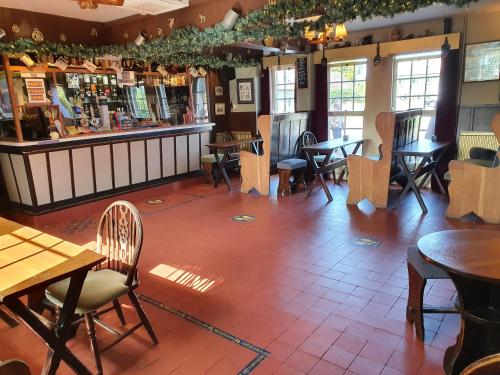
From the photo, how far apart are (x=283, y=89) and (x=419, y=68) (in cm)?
259

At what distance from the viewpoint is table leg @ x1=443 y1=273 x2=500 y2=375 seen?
188 cm

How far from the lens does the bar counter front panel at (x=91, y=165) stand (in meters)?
4.85

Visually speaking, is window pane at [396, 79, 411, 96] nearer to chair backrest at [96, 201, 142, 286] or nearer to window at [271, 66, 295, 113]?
window at [271, 66, 295, 113]

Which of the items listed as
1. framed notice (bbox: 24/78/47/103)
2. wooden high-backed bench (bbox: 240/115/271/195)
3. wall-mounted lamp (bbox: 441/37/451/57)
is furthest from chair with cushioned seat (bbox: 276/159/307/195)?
framed notice (bbox: 24/78/47/103)

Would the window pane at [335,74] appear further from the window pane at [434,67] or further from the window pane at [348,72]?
the window pane at [434,67]

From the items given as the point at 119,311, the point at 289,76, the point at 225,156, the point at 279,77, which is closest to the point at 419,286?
the point at 119,311

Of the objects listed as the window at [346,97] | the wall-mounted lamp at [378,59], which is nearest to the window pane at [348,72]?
the window at [346,97]

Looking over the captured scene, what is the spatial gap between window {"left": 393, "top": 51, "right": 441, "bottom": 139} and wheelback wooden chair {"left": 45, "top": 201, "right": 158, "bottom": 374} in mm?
5285

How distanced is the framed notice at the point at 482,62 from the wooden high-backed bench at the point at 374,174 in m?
1.86

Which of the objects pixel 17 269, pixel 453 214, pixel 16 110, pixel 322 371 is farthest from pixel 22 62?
pixel 453 214

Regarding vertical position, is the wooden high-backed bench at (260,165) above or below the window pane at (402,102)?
below

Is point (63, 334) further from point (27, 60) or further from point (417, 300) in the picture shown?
point (27, 60)

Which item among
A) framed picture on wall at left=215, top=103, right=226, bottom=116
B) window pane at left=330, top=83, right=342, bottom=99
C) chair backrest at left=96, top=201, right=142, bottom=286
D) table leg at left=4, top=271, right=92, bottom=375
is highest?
window pane at left=330, top=83, right=342, bottom=99

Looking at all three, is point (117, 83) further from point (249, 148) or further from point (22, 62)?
point (249, 148)
